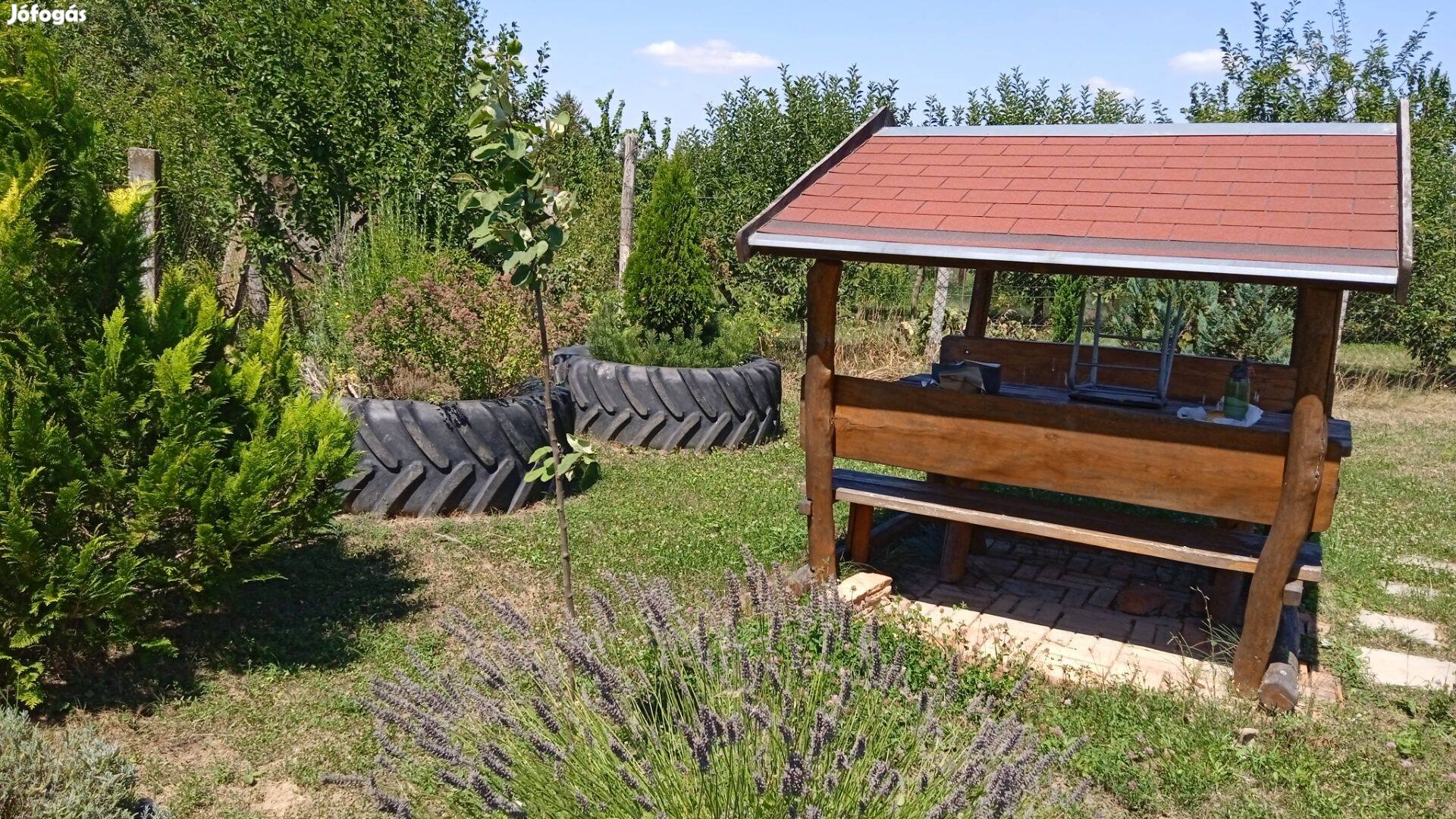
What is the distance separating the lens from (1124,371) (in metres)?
7.11

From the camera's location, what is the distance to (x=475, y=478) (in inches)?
262

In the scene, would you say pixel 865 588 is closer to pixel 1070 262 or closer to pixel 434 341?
pixel 1070 262

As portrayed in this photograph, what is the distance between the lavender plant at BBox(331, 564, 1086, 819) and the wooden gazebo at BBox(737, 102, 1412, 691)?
1.95 metres

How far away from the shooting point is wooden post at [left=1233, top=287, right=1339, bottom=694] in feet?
13.7

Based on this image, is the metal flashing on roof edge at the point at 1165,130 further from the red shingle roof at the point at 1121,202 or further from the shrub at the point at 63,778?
the shrub at the point at 63,778

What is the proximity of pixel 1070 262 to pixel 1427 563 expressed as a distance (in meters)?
4.20

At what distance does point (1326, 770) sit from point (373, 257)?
653cm

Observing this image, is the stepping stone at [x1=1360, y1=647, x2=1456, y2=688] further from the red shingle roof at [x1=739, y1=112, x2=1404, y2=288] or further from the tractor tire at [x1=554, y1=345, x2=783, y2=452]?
the tractor tire at [x1=554, y1=345, x2=783, y2=452]

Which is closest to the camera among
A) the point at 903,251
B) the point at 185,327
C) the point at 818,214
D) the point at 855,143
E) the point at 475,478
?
the point at 185,327

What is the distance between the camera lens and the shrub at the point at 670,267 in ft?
30.3

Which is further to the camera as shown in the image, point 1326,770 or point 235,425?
point 235,425

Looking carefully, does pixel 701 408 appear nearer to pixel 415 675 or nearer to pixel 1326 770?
pixel 415 675

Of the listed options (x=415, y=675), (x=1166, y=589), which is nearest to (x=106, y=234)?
(x=415, y=675)

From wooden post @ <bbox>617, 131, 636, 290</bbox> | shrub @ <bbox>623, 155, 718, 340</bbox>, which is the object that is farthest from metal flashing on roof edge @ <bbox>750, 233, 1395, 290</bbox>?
wooden post @ <bbox>617, 131, 636, 290</bbox>
